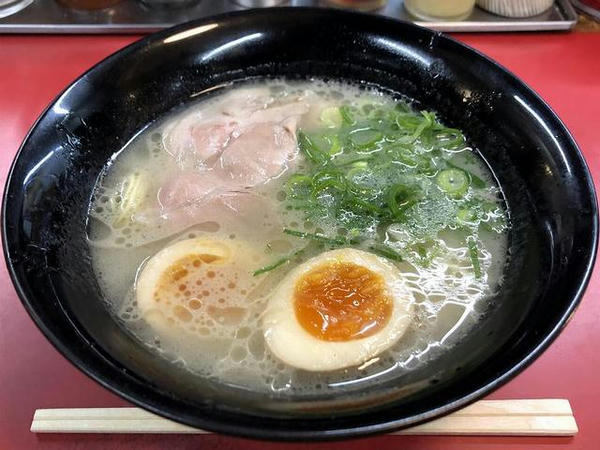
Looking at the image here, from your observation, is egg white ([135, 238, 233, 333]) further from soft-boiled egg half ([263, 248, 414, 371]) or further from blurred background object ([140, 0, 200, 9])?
blurred background object ([140, 0, 200, 9])

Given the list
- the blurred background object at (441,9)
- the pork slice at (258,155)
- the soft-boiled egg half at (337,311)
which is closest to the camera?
the soft-boiled egg half at (337,311)

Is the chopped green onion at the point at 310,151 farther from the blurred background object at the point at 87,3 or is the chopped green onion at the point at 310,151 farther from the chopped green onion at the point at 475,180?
the blurred background object at the point at 87,3

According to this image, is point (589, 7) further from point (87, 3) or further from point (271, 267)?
point (87, 3)

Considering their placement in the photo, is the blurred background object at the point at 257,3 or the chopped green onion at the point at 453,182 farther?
the blurred background object at the point at 257,3

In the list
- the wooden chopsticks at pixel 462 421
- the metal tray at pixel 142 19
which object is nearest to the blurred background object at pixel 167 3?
A: the metal tray at pixel 142 19

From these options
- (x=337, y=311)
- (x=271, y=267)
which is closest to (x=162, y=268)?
(x=271, y=267)

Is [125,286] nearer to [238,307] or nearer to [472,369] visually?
[238,307]

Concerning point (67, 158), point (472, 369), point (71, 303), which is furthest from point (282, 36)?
point (472, 369)
